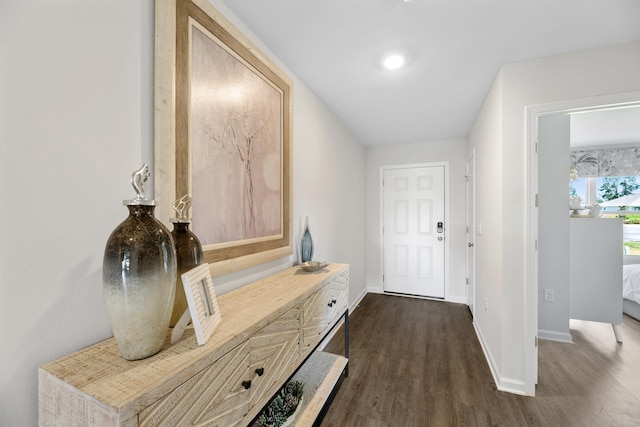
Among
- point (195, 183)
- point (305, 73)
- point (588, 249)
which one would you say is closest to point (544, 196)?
point (588, 249)

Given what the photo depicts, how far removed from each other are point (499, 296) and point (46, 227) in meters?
2.52

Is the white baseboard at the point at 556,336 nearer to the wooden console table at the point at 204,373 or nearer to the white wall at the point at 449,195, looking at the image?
the white wall at the point at 449,195

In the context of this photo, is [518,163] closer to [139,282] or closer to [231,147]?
[231,147]

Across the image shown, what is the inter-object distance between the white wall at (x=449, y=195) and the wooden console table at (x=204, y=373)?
2906 millimetres

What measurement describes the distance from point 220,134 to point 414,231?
3.37 metres

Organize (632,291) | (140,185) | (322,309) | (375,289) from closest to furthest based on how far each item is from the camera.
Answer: (140,185) < (322,309) < (632,291) < (375,289)

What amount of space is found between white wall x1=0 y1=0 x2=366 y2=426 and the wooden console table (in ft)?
0.32

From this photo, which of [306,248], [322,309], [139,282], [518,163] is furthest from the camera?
[306,248]

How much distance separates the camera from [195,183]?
1121 mm

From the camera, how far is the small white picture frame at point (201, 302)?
754mm

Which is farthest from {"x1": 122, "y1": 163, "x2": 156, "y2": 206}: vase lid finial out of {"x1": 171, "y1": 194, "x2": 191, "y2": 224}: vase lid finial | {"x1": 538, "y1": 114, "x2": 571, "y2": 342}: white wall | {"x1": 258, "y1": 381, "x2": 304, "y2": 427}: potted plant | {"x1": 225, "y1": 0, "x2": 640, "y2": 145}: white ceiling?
{"x1": 538, "y1": 114, "x2": 571, "y2": 342}: white wall

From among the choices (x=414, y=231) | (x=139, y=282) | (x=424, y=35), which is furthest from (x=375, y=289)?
(x=139, y=282)

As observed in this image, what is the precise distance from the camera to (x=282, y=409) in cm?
128

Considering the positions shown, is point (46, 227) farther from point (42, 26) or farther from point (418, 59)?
point (418, 59)
